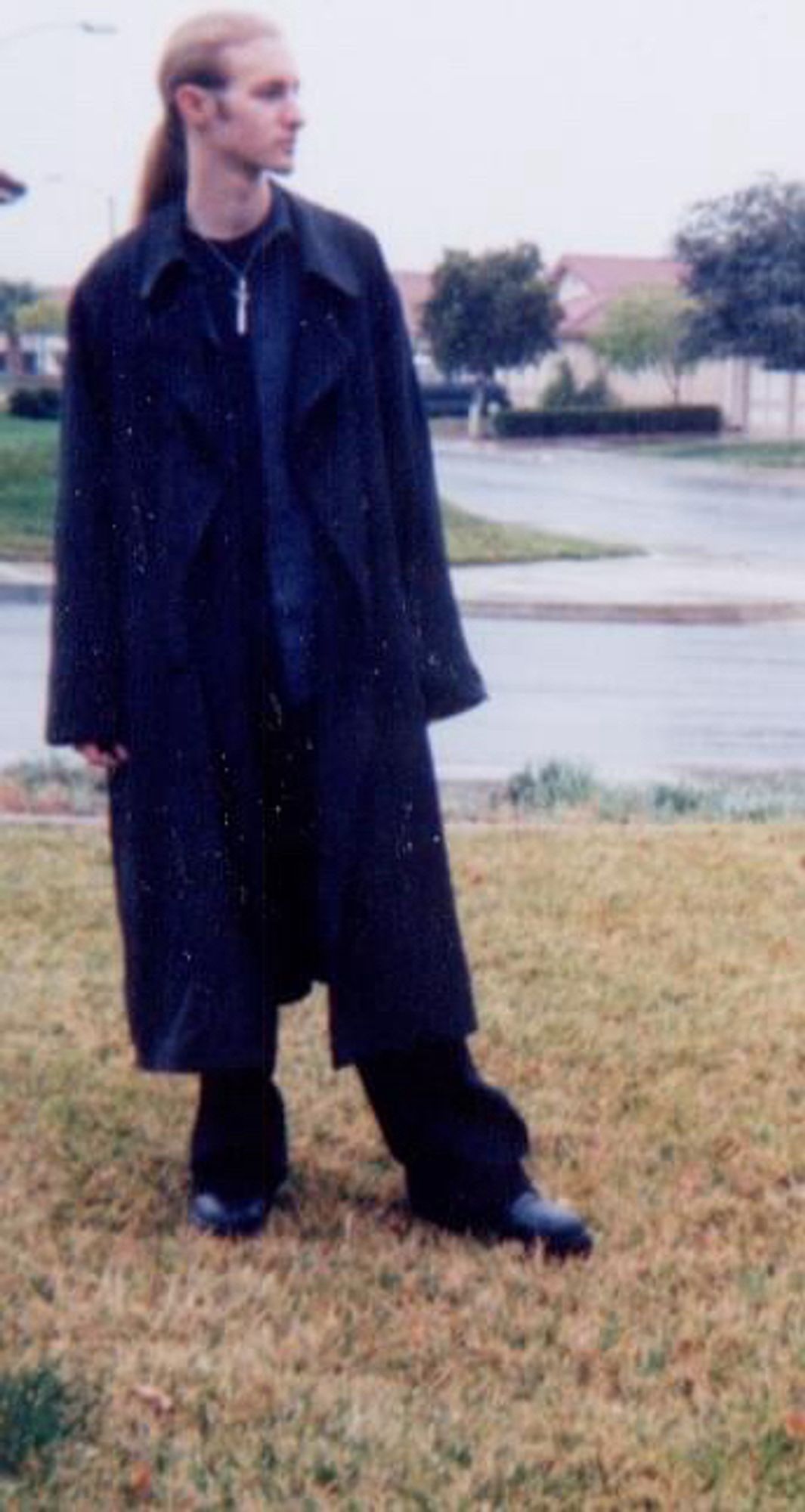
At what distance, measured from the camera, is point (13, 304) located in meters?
99.8

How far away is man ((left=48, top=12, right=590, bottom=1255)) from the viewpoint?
400 centimetres

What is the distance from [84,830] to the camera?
25.9 ft

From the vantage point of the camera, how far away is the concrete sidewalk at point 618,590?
19172 mm

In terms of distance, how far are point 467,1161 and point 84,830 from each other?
383 centimetres

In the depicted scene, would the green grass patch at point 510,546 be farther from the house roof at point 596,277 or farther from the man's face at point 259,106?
the house roof at point 596,277

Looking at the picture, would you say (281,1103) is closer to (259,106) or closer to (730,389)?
(259,106)

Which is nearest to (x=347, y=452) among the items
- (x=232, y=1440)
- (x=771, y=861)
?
(x=232, y=1440)

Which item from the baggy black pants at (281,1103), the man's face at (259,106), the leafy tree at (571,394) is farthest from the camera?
the leafy tree at (571,394)

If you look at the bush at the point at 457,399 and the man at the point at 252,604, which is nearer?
the man at the point at 252,604

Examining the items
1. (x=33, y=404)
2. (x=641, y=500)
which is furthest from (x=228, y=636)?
(x=33, y=404)

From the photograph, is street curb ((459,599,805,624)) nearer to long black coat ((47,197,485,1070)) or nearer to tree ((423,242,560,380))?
long black coat ((47,197,485,1070))

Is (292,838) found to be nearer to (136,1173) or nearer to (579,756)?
(136,1173)

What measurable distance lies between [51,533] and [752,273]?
3592cm

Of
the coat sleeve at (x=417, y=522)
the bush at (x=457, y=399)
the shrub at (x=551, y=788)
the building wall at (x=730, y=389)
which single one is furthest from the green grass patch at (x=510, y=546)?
A: the bush at (x=457, y=399)
